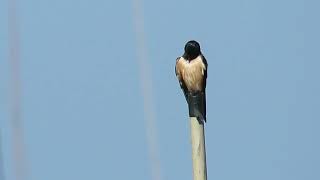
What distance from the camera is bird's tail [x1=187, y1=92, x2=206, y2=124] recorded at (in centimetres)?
53

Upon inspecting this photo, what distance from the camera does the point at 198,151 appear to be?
1.68ft

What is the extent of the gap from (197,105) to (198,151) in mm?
64

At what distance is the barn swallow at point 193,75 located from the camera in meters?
0.55

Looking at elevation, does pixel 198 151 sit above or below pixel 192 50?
below

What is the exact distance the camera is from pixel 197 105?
1.83ft

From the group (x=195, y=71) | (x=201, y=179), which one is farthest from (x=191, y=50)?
(x=201, y=179)

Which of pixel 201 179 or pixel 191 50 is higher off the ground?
pixel 191 50

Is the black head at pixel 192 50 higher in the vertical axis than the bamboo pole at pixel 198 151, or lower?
higher

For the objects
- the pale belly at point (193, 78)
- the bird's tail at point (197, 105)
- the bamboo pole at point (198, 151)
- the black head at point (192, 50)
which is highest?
the black head at point (192, 50)

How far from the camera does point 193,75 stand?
1.84 ft

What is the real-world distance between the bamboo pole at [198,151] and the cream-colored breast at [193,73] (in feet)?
0.19

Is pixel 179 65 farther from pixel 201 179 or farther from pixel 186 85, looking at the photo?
pixel 201 179

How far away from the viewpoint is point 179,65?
57 centimetres

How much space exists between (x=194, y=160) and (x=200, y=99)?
8cm
